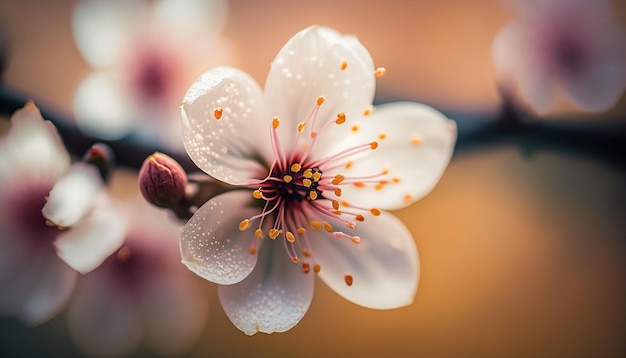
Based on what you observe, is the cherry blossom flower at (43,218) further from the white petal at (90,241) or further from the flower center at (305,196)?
the flower center at (305,196)

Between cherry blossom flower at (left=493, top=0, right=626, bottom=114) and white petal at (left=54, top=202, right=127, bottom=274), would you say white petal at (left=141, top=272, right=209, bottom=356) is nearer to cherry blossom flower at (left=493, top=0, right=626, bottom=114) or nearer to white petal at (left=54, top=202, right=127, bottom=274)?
white petal at (left=54, top=202, right=127, bottom=274)

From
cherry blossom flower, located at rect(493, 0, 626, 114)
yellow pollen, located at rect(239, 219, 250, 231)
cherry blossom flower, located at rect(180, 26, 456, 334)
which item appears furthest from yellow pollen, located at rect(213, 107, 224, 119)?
cherry blossom flower, located at rect(493, 0, 626, 114)

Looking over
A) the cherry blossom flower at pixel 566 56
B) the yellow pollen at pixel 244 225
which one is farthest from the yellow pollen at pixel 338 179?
the cherry blossom flower at pixel 566 56

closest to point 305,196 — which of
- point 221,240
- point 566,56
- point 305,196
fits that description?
point 305,196

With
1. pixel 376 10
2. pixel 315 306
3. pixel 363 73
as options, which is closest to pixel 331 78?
pixel 363 73

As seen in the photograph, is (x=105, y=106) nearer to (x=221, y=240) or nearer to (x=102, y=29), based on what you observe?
(x=102, y=29)

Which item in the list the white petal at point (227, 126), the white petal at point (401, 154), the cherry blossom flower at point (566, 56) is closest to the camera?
the white petal at point (227, 126)
